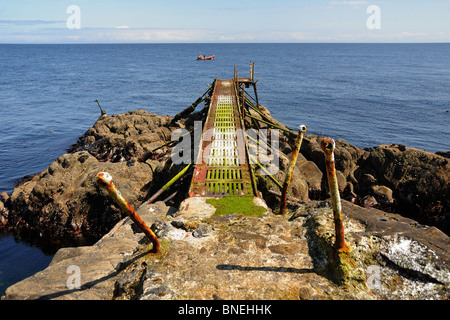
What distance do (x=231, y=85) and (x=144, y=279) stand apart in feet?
88.0

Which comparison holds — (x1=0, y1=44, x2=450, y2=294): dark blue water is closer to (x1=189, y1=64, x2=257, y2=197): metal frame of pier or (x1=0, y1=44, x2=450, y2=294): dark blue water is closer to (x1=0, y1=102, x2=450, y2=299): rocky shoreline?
(x1=0, y1=102, x2=450, y2=299): rocky shoreline

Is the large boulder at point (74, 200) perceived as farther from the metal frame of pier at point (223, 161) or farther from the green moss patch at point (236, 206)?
the green moss patch at point (236, 206)

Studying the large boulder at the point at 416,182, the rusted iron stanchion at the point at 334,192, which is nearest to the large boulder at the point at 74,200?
the rusted iron stanchion at the point at 334,192

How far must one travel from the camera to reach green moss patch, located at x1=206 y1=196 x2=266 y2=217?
819cm

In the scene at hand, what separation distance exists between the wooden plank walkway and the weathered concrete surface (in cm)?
292

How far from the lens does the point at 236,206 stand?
852 cm

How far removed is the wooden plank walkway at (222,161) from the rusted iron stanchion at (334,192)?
4599mm

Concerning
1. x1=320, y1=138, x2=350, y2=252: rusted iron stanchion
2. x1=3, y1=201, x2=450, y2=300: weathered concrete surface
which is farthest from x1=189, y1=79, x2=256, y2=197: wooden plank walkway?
x1=320, y1=138, x2=350, y2=252: rusted iron stanchion

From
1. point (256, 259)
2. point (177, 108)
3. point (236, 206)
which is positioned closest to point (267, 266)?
point (256, 259)

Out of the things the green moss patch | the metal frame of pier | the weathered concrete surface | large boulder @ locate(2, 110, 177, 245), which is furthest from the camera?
large boulder @ locate(2, 110, 177, 245)

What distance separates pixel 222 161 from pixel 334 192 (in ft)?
24.3

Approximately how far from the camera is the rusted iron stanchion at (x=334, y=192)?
4406 mm

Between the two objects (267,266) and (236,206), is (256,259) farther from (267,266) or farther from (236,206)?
(236,206)
